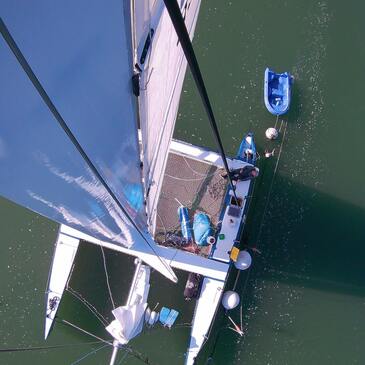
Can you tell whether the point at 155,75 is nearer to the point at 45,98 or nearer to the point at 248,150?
the point at 45,98

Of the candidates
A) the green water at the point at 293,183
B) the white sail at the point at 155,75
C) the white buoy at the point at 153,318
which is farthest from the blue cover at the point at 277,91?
the white buoy at the point at 153,318

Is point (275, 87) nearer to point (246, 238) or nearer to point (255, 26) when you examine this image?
point (255, 26)

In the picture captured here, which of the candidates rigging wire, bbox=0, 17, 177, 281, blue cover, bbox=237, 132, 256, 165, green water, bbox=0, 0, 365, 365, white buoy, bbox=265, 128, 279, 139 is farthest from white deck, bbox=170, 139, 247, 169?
rigging wire, bbox=0, 17, 177, 281

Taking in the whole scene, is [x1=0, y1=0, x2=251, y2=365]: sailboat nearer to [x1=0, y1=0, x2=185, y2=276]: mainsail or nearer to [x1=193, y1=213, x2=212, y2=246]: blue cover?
[x1=0, y1=0, x2=185, y2=276]: mainsail

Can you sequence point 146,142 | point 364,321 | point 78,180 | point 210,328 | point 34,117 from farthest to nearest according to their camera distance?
point 364,321
point 210,328
point 146,142
point 78,180
point 34,117

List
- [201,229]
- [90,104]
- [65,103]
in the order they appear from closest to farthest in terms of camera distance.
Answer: [65,103], [90,104], [201,229]

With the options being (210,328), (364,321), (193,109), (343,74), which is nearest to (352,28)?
(343,74)

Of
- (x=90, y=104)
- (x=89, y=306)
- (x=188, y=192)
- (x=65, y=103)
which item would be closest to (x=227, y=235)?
(x=188, y=192)
